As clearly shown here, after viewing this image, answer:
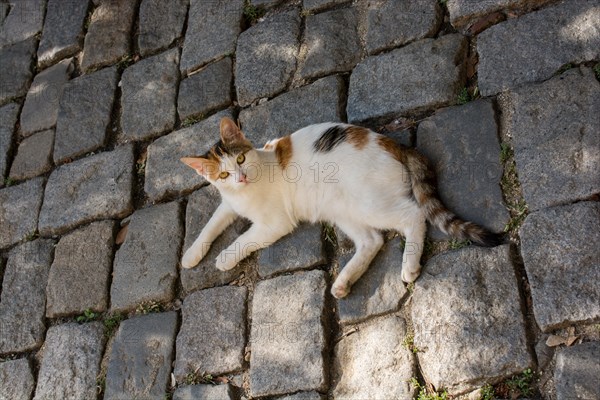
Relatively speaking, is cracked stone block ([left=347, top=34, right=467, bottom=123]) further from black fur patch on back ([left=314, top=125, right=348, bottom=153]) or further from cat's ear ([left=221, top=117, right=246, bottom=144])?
cat's ear ([left=221, top=117, right=246, bottom=144])

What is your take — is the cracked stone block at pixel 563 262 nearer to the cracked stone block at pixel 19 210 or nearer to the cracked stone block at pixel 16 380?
the cracked stone block at pixel 16 380

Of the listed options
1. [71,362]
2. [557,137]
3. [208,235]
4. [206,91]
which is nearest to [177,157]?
[206,91]

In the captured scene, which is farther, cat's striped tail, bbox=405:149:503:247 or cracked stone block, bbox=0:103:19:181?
cracked stone block, bbox=0:103:19:181

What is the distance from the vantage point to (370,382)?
9.08ft

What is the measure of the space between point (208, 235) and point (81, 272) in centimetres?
83

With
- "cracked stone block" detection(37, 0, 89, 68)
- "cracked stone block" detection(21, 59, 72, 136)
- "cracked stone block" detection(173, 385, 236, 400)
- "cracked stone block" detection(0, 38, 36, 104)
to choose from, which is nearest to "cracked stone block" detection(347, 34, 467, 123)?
"cracked stone block" detection(173, 385, 236, 400)

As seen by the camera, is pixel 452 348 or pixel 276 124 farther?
pixel 276 124

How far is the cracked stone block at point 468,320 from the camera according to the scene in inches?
99.5

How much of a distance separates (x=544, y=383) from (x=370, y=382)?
660 millimetres

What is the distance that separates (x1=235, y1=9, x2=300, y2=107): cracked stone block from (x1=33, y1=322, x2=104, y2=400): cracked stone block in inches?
57.7

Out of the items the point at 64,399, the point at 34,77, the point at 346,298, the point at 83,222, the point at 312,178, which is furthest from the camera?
the point at 34,77

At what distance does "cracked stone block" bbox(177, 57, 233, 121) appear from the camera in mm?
3961

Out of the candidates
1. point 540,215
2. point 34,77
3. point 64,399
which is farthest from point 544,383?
point 34,77

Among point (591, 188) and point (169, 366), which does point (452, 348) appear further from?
point (169, 366)
